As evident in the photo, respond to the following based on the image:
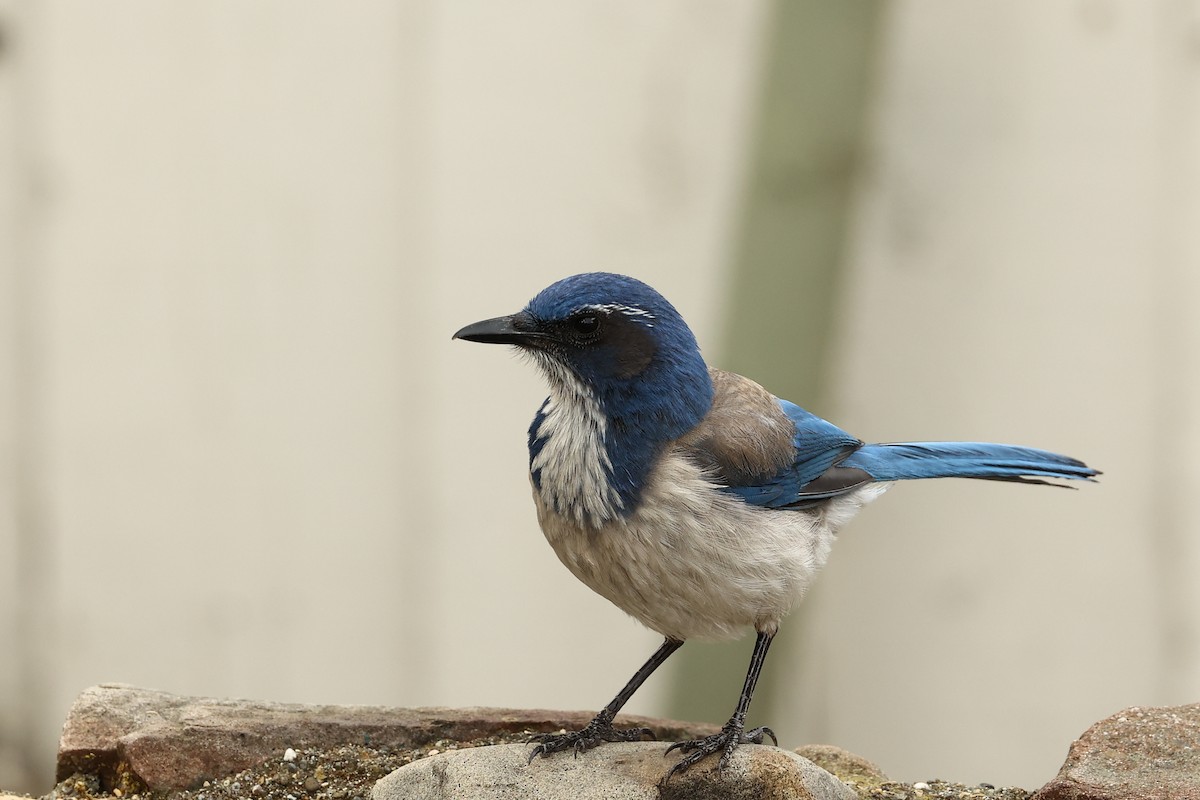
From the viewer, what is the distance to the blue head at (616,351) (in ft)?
12.5

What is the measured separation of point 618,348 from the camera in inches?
151

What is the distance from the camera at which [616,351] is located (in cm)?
384

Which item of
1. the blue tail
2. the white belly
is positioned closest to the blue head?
the white belly

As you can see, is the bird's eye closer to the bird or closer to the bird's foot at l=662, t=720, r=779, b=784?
the bird

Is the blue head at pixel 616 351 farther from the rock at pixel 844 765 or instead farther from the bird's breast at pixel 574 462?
the rock at pixel 844 765

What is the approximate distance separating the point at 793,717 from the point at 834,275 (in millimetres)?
2000

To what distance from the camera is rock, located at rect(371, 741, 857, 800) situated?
138 inches

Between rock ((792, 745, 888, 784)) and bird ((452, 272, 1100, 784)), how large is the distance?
0.27m

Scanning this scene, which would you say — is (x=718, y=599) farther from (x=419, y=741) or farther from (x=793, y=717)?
(x=793, y=717)

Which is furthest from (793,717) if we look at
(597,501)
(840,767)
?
(597,501)

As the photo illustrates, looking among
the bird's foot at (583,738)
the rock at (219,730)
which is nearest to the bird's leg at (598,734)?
the bird's foot at (583,738)

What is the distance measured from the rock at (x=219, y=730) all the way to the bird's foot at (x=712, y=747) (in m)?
0.60

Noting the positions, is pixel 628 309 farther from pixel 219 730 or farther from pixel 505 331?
pixel 219 730

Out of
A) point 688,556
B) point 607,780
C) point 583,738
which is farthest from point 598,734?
point 688,556
